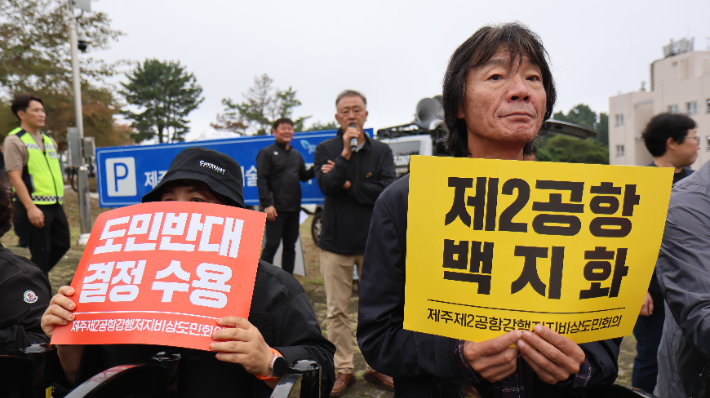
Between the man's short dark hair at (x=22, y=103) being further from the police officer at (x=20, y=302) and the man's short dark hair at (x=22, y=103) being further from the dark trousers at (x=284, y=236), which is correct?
the police officer at (x=20, y=302)

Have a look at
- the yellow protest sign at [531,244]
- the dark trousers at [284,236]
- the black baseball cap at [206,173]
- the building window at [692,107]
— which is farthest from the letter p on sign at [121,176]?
the building window at [692,107]

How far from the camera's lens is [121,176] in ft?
24.3

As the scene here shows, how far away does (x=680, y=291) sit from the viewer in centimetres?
135

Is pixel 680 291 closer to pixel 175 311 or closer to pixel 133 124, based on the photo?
pixel 175 311

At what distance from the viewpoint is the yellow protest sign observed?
976 mm

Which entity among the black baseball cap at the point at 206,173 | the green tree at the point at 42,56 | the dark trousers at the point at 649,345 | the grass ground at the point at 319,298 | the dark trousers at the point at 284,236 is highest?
the green tree at the point at 42,56

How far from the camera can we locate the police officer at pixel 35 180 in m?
4.27

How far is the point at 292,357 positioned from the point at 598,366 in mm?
799

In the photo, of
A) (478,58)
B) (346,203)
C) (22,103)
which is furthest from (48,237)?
(478,58)

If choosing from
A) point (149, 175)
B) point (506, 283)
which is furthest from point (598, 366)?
point (149, 175)

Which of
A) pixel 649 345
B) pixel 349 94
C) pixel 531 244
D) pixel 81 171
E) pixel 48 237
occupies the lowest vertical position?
pixel 649 345

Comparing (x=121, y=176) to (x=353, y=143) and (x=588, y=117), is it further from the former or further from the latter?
(x=588, y=117)

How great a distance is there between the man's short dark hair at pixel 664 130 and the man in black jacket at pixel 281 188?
348cm

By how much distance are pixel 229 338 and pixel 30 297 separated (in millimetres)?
970
